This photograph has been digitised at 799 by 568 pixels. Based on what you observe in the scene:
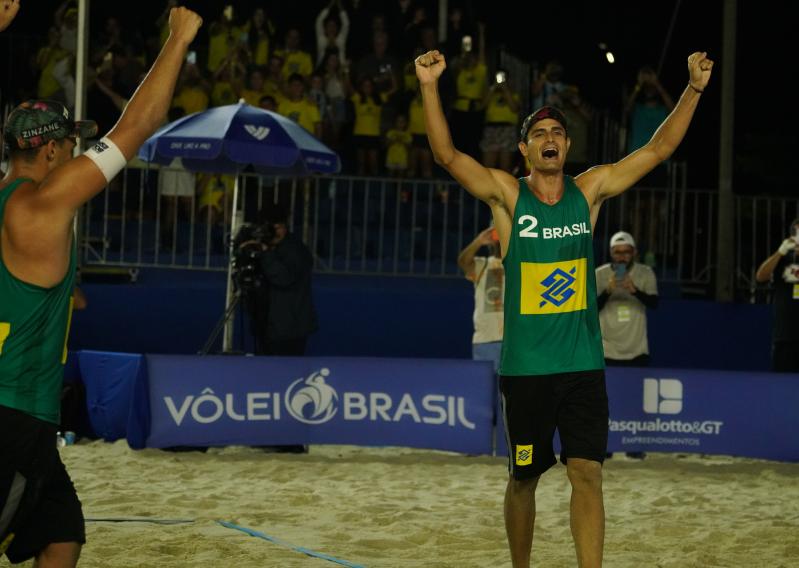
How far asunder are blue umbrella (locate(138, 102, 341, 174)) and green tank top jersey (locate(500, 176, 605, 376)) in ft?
21.8

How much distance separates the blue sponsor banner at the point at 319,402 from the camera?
11016mm

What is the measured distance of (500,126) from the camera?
16172mm

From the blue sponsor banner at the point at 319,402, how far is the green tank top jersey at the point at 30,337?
263 inches

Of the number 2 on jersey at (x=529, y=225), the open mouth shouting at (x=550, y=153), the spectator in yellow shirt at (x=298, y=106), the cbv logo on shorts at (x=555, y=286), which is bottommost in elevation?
the cbv logo on shorts at (x=555, y=286)

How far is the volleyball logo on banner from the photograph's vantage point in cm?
1116

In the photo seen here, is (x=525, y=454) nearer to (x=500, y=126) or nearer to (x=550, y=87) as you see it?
(x=500, y=126)

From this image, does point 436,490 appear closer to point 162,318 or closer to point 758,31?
point 162,318

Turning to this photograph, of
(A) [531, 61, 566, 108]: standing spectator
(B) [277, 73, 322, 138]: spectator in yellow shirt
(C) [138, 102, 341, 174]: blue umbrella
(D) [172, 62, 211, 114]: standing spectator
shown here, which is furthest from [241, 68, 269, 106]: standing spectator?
(A) [531, 61, 566, 108]: standing spectator

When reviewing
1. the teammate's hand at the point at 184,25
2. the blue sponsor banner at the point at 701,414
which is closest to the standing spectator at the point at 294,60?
the blue sponsor banner at the point at 701,414

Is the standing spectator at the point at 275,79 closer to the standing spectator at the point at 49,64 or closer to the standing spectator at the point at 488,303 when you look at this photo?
the standing spectator at the point at 49,64

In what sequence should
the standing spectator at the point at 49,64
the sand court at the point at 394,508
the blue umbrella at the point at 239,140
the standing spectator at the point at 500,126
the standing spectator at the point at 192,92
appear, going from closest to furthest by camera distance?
the sand court at the point at 394,508
the blue umbrella at the point at 239,140
the standing spectator at the point at 192,92
the standing spectator at the point at 49,64
the standing spectator at the point at 500,126

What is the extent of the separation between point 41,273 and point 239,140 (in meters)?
8.12

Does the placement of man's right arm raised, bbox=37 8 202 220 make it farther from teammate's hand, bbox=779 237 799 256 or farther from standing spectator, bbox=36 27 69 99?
standing spectator, bbox=36 27 69 99

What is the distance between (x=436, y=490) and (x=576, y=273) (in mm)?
4076
